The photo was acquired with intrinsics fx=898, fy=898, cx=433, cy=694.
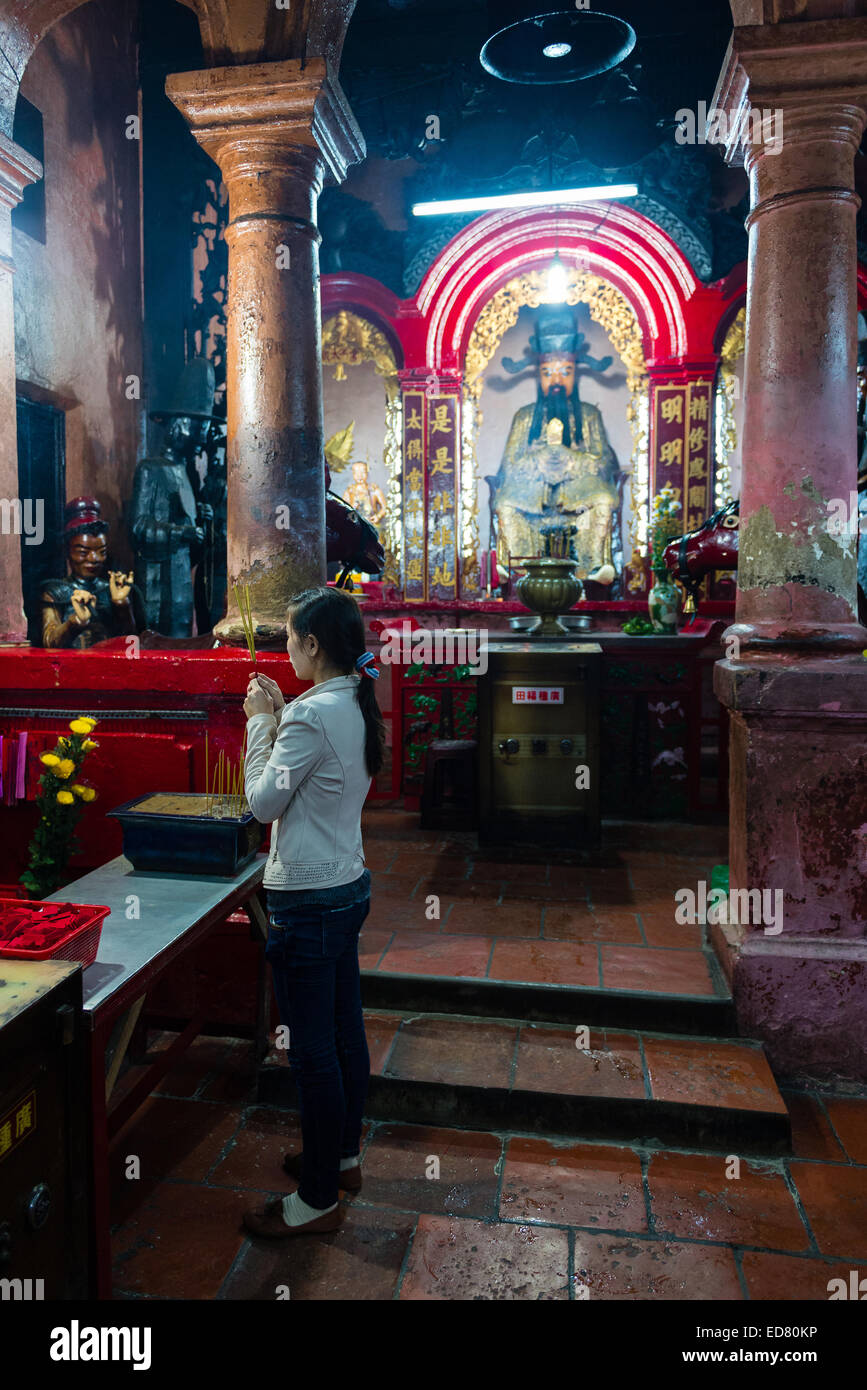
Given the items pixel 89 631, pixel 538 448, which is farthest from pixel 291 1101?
pixel 538 448

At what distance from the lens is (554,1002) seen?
3635 millimetres

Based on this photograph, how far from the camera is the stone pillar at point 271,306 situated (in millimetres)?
3943

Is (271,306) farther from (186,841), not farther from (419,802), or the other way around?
(419,802)

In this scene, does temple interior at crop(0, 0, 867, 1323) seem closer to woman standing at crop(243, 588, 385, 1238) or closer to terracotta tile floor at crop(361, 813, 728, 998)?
terracotta tile floor at crop(361, 813, 728, 998)

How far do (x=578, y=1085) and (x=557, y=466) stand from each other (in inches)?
360

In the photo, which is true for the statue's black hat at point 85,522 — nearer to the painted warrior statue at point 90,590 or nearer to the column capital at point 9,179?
the painted warrior statue at point 90,590

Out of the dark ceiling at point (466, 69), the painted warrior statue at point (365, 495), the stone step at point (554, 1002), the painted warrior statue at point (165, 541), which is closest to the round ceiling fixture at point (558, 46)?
the dark ceiling at point (466, 69)

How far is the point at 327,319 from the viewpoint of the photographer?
10164 millimetres

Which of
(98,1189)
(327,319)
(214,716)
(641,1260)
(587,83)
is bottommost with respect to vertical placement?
(641,1260)

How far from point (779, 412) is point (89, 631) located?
3.29m

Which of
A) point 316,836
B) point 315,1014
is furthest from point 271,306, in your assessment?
point 315,1014

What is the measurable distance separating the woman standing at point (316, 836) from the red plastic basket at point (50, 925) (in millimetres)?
Answer: 464

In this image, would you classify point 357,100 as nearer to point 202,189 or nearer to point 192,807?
point 202,189

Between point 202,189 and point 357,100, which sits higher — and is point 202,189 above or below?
below
